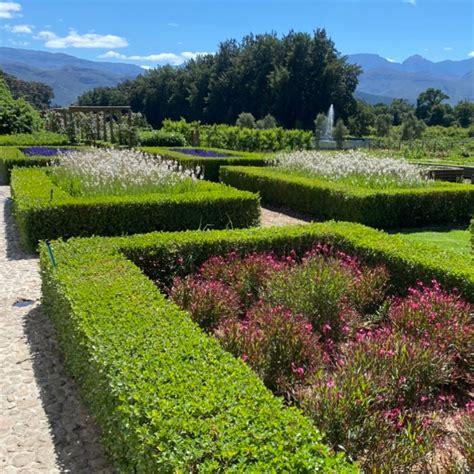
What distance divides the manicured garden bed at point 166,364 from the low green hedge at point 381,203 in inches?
155

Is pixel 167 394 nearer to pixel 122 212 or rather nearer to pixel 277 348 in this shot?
pixel 277 348

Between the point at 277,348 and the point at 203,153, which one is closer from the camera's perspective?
the point at 277,348

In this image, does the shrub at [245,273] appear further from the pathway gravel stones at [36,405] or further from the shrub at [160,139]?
the shrub at [160,139]

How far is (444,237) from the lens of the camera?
9047 mm

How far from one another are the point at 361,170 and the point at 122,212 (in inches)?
228

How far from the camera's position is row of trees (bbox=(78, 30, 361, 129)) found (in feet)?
172

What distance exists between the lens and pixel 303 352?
12.5 ft

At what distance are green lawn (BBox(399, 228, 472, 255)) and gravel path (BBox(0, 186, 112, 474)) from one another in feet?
18.3

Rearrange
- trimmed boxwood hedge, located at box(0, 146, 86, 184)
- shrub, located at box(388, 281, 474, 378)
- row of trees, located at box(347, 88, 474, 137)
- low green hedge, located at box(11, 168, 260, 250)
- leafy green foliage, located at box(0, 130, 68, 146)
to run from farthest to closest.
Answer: row of trees, located at box(347, 88, 474, 137) → leafy green foliage, located at box(0, 130, 68, 146) → trimmed boxwood hedge, located at box(0, 146, 86, 184) → low green hedge, located at box(11, 168, 260, 250) → shrub, located at box(388, 281, 474, 378)

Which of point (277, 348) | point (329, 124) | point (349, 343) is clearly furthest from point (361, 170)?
point (329, 124)

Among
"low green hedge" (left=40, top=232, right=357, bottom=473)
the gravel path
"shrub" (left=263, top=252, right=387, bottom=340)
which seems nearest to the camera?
"low green hedge" (left=40, top=232, right=357, bottom=473)

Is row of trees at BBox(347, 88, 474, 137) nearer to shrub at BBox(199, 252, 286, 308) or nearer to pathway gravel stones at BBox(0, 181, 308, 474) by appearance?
shrub at BBox(199, 252, 286, 308)

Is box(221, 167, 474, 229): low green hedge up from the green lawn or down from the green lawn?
up

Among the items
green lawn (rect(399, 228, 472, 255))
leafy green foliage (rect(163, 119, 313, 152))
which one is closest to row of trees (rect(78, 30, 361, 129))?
leafy green foliage (rect(163, 119, 313, 152))
